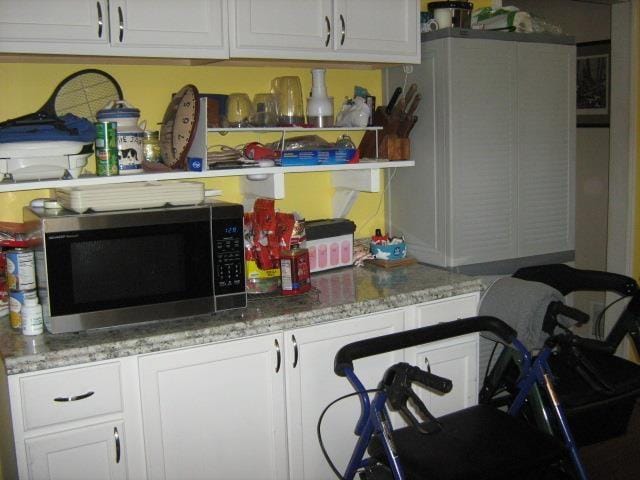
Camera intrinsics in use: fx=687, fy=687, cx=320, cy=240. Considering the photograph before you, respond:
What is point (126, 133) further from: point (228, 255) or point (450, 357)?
point (450, 357)

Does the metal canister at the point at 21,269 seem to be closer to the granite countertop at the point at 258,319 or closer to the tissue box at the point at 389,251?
the granite countertop at the point at 258,319

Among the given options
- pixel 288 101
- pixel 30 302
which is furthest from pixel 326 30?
pixel 30 302

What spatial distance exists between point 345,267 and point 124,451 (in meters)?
1.18

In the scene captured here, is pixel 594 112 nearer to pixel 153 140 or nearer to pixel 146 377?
pixel 153 140

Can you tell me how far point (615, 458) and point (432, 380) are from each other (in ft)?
5.46

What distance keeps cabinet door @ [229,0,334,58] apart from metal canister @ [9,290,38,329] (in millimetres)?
1039

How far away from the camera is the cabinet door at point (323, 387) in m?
2.30

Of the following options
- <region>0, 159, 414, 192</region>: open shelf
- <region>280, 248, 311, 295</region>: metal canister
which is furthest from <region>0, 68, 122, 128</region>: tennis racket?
<region>280, 248, 311, 295</region>: metal canister

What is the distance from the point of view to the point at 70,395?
1965 millimetres

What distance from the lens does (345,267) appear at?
9.38 feet

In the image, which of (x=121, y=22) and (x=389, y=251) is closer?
(x=121, y=22)

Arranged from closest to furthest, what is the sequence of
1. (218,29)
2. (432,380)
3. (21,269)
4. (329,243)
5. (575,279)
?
(432,380) → (21,269) → (218,29) → (329,243) → (575,279)

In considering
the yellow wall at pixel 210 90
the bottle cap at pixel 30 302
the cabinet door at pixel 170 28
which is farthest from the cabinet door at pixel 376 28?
the bottle cap at pixel 30 302

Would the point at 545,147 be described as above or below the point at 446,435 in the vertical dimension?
above
